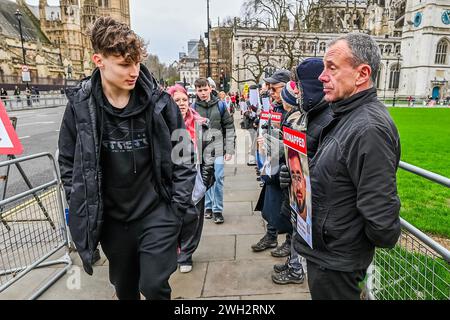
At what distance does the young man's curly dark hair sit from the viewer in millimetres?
1985

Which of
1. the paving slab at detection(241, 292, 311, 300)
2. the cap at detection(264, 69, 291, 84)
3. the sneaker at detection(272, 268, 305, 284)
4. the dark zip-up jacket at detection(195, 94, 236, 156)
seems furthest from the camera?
the dark zip-up jacket at detection(195, 94, 236, 156)

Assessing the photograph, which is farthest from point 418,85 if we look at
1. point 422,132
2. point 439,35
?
point 422,132

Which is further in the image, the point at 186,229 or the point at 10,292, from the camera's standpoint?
the point at 10,292

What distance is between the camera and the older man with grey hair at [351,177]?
5.40 ft

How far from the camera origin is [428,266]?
2.58 m

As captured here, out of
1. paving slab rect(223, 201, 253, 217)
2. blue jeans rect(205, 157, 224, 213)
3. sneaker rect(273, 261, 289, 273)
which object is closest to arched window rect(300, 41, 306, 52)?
paving slab rect(223, 201, 253, 217)

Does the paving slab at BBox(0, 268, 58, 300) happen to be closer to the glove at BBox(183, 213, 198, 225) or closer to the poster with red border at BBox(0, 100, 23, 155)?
the poster with red border at BBox(0, 100, 23, 155)

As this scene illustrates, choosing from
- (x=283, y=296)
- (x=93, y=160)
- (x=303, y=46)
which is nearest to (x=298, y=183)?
(x=93, y=160)

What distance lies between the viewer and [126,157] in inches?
86.4

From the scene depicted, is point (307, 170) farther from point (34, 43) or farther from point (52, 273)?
point (34, 43)

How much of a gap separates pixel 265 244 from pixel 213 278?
0.91 meters

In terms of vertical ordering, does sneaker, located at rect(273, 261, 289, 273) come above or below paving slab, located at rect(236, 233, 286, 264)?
above

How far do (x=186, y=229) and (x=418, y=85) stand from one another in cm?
7571

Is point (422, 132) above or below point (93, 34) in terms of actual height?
below
